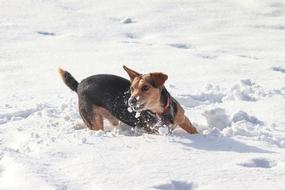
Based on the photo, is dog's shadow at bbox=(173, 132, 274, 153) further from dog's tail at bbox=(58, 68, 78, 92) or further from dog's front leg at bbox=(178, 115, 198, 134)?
dog's tail at bbox=(58, 68, 78, 92)

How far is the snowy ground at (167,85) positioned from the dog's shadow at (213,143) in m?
0.01

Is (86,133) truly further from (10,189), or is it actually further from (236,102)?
(236,102)

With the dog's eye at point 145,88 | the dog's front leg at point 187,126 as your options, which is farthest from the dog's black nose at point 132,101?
the dog's front leg at point 187,126

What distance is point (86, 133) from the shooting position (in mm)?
5719

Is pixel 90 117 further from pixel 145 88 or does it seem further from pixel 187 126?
pixel 187 126

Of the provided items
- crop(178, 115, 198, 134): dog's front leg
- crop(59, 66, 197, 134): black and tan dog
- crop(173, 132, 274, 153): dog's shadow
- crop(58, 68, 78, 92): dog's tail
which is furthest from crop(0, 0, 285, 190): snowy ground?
crop(58, 68, 78, 92): dog's tail

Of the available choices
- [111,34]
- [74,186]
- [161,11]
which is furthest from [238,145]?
[161,11]

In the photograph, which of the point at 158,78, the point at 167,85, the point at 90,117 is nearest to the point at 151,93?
the point at 158,78

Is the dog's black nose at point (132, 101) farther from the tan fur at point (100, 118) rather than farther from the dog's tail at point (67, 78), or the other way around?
the dog's tail at point (67, 78)

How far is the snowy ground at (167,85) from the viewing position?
4.49 metres

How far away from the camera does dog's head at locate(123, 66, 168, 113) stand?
5648 millimetres

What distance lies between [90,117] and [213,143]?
1546mm

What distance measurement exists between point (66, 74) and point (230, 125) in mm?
1908

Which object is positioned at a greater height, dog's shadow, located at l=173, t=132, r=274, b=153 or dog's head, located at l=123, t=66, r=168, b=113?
dog's head, located at l=123, t=66, r=168, b=113
